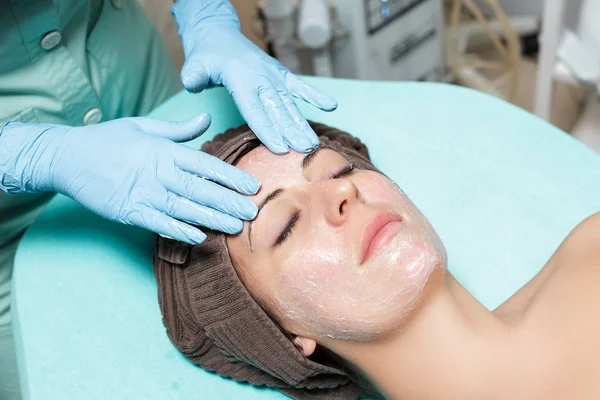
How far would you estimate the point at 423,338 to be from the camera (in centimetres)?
99

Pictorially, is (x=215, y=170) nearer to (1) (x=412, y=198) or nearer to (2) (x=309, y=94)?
(2) (x=309, y=94)

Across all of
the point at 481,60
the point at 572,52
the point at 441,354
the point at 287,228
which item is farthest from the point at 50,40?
the point at 481,60

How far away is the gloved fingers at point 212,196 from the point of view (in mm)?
1028

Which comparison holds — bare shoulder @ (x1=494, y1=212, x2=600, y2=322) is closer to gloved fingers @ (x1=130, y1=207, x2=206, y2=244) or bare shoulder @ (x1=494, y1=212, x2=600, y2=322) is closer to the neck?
the neck

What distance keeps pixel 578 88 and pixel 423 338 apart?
187cm

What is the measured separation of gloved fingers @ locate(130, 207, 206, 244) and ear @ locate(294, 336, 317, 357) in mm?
253

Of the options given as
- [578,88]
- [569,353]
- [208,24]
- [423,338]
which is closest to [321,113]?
[208,24]

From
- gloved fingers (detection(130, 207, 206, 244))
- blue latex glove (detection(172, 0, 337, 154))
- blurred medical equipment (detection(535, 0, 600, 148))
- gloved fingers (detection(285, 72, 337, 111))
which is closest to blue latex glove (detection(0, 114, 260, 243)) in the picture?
gloved fingers (detection(130, 207, 206, 244))

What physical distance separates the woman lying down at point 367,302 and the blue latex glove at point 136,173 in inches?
2.5

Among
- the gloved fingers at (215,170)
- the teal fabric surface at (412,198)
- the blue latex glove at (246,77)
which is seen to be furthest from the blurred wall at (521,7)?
the gloved fingers at (215,170)

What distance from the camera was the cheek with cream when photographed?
957mm

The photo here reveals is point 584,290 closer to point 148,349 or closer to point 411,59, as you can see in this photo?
point 148,349

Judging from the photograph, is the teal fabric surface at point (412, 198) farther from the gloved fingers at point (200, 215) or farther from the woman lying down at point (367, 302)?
the gloved fingers at point (200, 215)

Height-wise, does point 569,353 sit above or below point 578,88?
above
